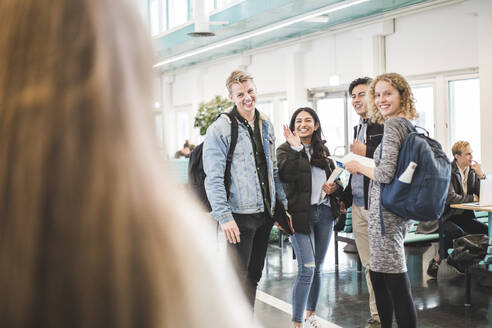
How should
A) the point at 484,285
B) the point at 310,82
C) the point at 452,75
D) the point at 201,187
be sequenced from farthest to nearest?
1. the point at 310,82
2. the point at 452,75
3. the point at 484,285
4. the point at 201,187

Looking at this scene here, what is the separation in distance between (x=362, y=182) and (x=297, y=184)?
1.47 ft

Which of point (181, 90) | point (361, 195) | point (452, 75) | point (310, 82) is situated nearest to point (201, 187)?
point (361, 195)

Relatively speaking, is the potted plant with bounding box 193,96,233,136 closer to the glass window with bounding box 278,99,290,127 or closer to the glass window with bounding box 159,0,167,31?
the glass window with bounding box 278,99,290,127

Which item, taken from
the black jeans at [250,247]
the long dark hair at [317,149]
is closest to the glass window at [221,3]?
the long dark hair at [317,149]

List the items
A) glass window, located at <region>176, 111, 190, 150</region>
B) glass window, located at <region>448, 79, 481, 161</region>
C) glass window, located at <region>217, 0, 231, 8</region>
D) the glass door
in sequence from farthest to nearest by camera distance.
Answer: glass window, located at <region>176, 111, 190, 150</region>
the glass door
glass window, located at <region>217, 0, 231, 8</region>
glass window, located at <region>448, 79, 481, 161</region>

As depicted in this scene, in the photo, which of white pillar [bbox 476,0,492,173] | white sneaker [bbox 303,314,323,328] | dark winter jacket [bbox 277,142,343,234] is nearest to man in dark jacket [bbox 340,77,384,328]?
dark winter jacket [bbox 277,142,343,234]

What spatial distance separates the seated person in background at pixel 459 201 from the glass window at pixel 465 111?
2344mm

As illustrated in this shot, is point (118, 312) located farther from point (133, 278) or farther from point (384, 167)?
point (384, 167)

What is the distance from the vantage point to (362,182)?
3.55 metres

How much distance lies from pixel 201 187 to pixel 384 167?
129 centimetres

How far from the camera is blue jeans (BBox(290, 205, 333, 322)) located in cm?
341

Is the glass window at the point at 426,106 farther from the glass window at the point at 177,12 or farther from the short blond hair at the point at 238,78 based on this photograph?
the short blond hair at the point at 238,78

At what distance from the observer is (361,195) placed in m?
3.54

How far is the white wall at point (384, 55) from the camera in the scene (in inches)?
318
